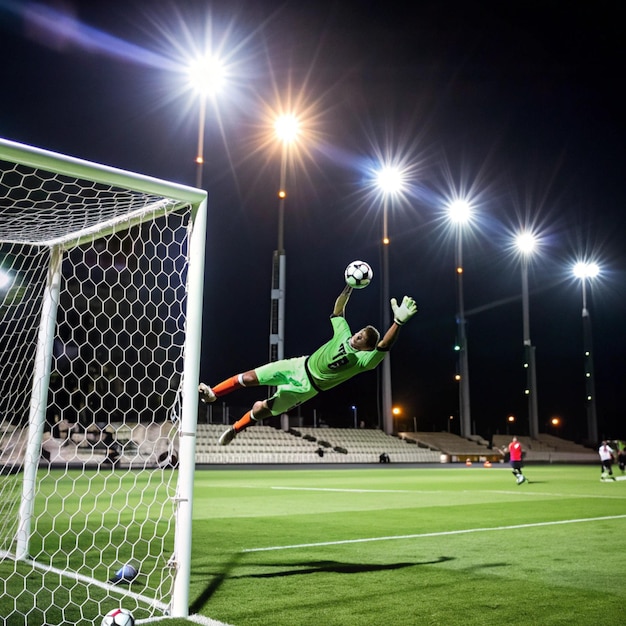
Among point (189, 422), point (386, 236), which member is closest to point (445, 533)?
point (189, 422)

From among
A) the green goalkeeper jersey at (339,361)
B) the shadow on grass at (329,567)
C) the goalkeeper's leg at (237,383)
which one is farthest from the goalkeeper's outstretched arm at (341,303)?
the shadow on grass at (329,567)

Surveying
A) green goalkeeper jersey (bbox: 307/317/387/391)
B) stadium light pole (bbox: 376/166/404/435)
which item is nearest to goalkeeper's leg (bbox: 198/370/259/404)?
green goalkeeper jersey (bbox: 307/317/387/391)

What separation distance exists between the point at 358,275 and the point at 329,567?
291 cm

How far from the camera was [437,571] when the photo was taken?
Answer: 20.2 feet

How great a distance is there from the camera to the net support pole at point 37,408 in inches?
254

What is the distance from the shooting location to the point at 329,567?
20.8 feet

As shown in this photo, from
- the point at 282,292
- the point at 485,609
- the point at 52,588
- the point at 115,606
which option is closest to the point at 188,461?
the point at 115,606

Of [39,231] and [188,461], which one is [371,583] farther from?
[39,231]

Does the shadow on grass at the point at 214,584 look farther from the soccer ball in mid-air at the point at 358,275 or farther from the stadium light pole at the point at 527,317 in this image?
the stadium light pole at the point at 527,317

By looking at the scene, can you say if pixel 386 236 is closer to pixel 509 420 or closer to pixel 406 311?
pixel 406 311

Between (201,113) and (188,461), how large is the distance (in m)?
26.9

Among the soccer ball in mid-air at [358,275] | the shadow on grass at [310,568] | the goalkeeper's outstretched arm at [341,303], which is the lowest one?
the shadow on grass at [310,568]

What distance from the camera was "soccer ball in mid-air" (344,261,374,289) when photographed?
6938 millimetres

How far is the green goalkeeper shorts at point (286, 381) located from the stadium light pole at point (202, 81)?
2275 cm
